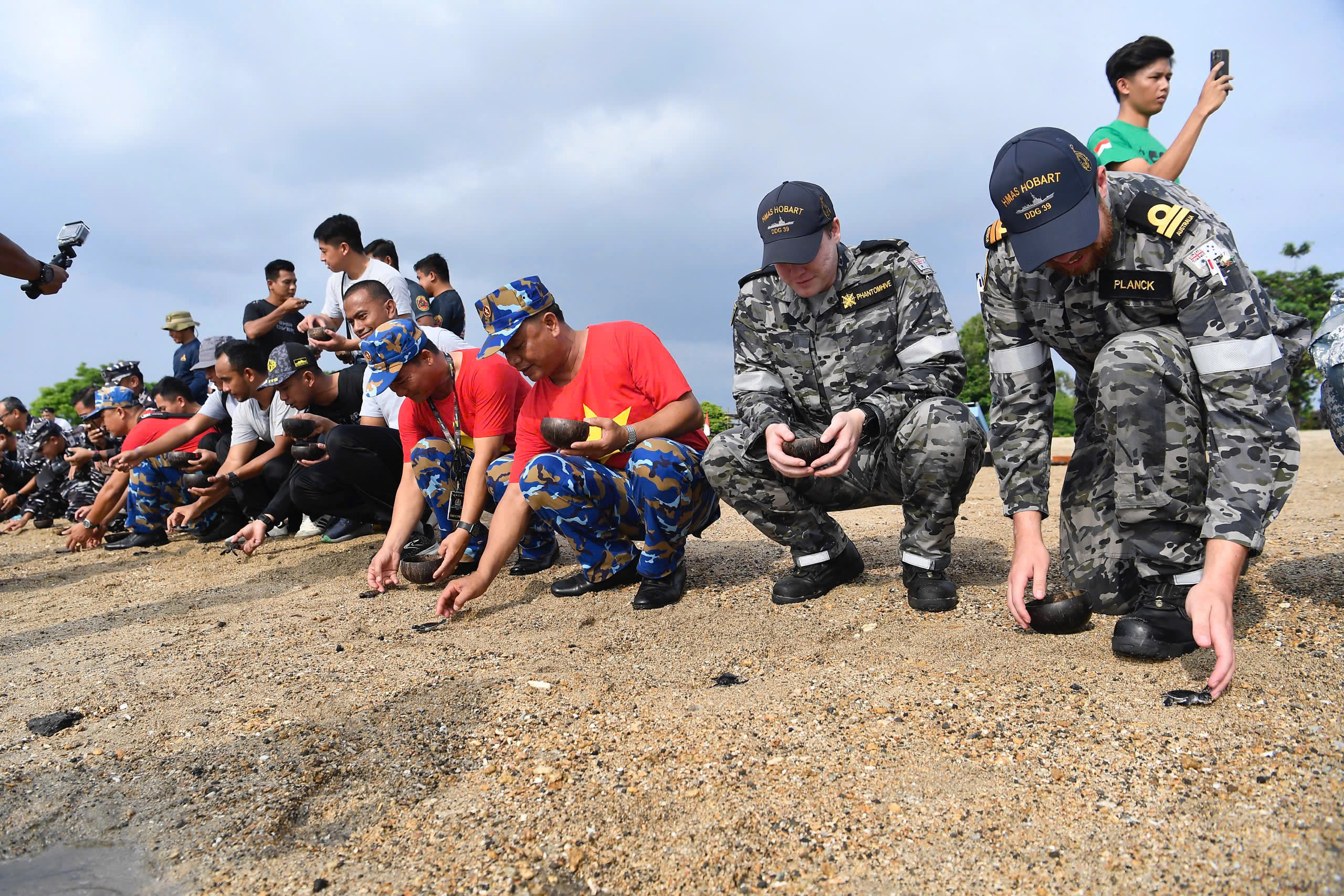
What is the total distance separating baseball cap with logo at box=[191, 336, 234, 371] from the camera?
6.23 m

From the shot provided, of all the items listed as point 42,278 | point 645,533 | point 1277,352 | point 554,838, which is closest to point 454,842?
point 554,838

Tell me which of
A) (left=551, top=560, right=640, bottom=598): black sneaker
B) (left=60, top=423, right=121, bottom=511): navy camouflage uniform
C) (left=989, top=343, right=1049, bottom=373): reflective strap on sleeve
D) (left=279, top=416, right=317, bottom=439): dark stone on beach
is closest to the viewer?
(left=989, top=343, right=1049, bottom=373): reflective strap on sleeve

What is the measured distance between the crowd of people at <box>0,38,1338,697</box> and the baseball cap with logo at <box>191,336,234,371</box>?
129 cm

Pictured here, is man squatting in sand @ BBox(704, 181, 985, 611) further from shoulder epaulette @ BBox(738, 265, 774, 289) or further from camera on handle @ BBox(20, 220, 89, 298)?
camera on handle @ BBox(20, 220, 89, 298)

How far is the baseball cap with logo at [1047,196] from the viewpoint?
2037 mm

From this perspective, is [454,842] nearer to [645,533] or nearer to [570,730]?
[570,730]

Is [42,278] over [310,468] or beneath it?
over

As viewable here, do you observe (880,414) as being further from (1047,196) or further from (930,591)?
(1047,196)

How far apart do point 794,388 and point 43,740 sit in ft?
8.13

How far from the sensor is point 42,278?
3688 millimetres

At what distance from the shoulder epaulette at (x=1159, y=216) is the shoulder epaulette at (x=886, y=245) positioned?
889 mm

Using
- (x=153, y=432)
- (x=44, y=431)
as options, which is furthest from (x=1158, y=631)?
(x=44, y=431)

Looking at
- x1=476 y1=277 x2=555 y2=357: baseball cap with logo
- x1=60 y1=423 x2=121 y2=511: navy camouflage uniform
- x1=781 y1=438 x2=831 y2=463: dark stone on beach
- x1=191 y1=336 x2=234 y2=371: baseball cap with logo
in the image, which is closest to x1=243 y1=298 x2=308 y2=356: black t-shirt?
x1=191 y1=336 x2=234 y2=371: baseball cap with logo

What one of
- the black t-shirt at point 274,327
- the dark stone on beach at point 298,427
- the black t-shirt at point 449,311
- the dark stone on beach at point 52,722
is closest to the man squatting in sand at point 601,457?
the dark stone on beach at point 52,722
